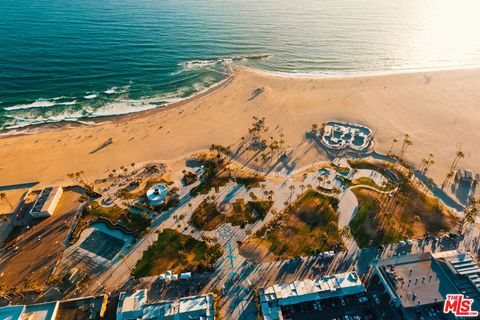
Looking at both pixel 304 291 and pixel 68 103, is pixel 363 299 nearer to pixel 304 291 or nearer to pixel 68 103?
pixel 304 291

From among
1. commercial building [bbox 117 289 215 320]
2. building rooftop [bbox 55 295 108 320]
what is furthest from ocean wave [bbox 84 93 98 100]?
commercial building [bbox 117 289 215 320]

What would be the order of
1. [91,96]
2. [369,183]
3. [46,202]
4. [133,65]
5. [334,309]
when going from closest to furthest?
[334,309]
[46,202]
[369,183]
[91,96]
[133,65]

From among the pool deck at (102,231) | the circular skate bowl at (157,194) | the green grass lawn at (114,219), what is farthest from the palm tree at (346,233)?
the pool deck at (102,231)

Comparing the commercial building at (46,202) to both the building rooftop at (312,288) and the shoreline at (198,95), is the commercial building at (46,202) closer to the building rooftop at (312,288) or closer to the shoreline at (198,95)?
the shoreline at (198,95)

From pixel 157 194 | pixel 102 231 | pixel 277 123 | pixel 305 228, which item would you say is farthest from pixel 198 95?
pixel 305 228

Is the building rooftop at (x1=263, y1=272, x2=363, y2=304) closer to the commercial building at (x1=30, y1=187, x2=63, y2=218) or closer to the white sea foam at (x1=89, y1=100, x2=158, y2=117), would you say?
Result: the commercial building at (x1=30, y1=187, x2=63, y2=218)
